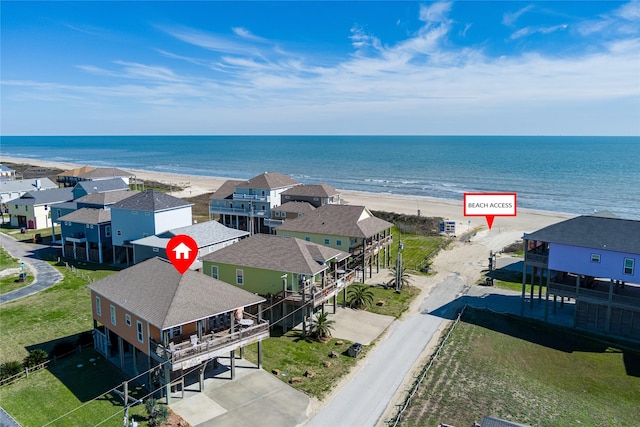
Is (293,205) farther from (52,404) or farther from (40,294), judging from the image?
(52,404)

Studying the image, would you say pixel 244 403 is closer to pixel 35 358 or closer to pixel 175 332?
pixel 175 332

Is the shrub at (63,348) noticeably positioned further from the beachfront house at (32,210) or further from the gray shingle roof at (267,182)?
the beachfront house at (32,210)

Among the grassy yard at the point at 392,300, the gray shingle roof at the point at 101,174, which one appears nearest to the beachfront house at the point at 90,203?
the gray shingle roof at the point at 101,174

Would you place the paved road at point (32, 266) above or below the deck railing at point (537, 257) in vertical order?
below

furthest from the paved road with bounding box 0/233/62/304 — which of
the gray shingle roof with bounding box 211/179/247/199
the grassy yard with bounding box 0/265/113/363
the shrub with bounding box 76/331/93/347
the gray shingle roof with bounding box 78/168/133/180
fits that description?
the gray shingle roof with bounding box 211/179/247/199

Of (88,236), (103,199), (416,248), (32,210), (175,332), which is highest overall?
(103,199)

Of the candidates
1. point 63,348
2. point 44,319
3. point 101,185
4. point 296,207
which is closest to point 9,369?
point 63,348

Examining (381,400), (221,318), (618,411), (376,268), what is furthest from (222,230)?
(618,411)
